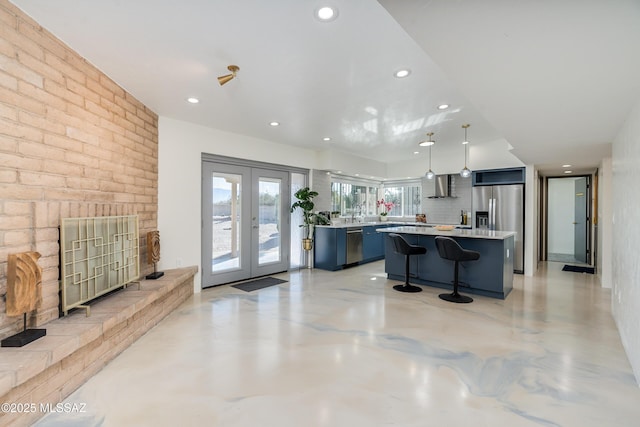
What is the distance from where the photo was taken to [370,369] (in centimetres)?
232

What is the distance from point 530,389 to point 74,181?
3.78 metres

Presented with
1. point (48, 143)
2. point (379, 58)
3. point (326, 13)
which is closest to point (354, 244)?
point (379, 58)

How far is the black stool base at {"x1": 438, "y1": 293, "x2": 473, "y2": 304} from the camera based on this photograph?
4021 millimetres

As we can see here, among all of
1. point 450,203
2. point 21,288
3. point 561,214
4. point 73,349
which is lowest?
point 73,349

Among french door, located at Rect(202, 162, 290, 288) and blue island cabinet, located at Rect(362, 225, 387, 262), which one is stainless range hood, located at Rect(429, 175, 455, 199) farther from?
french door, located at Rect(202, 162, 290, 288)

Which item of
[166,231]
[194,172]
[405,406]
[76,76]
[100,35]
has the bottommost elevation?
[405,406]

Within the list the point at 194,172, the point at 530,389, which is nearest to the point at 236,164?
the point at 194,172

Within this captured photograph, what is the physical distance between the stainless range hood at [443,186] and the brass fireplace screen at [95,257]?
6101 mm

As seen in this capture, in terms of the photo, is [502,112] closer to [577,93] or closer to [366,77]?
[577,93]

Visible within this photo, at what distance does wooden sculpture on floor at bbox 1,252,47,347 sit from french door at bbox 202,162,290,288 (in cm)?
279

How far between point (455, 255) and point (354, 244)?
2.62 meters

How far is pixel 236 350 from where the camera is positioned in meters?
2.64

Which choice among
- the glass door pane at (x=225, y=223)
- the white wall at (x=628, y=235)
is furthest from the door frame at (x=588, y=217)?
the glass door pane at (x=225, y=223)

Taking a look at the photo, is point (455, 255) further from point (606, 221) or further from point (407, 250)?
point (606, 221)
